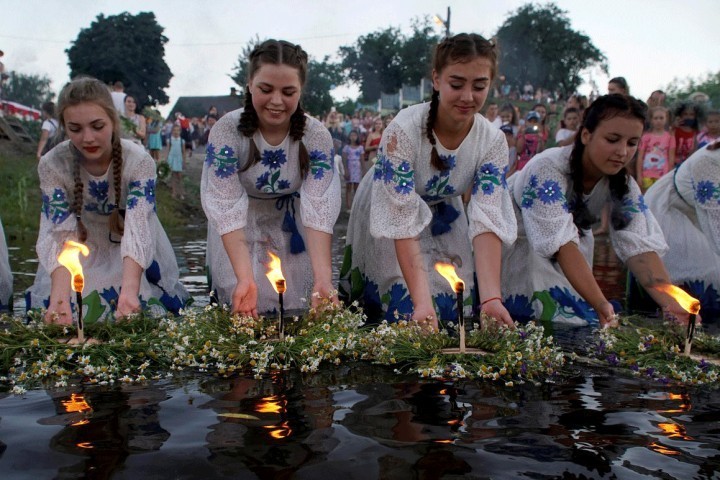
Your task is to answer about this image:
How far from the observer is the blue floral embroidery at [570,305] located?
17.6ft

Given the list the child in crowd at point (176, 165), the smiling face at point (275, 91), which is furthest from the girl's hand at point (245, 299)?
the child in crowd at point (176, 165)

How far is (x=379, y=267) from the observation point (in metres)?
5.44

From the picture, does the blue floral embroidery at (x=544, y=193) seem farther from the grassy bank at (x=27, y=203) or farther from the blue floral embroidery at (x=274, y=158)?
the grassy bank at (x=27, y=203)

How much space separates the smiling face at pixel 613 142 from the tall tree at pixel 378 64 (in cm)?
7473

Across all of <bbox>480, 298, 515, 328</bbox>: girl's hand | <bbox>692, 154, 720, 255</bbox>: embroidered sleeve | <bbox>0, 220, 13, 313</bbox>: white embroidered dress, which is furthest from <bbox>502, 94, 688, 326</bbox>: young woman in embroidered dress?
<bbox>0, 220, 13, 313</bbox>: white embroidered dress

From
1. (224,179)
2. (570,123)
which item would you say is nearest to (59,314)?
(224,179)

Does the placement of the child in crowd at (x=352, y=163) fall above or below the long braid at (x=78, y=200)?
above

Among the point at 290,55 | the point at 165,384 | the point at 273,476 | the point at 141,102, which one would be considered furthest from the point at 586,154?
the point at 141,102

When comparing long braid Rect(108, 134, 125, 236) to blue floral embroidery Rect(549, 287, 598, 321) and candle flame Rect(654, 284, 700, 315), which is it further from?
candle flame Rect(654, 284, 700, 315)

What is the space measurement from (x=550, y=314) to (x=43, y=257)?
11.1 feet

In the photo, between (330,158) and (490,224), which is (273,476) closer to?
(490,224)

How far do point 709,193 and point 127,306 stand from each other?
14.4 feet

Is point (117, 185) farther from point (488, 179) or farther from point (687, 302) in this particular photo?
point (687, 302)

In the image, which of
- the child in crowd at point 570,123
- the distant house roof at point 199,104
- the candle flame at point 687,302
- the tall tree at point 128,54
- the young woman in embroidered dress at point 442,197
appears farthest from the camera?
the distant house roof at point 199,104
